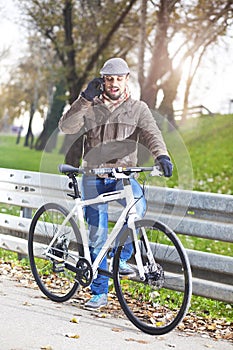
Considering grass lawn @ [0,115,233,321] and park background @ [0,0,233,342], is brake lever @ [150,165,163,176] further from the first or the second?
park background @ [0,0,233,342]

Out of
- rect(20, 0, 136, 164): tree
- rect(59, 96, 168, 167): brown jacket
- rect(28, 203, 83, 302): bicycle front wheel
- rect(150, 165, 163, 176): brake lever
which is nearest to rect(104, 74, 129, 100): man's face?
rect(59, 96, 168, 167): brown jacket

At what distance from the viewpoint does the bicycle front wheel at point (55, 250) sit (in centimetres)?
668

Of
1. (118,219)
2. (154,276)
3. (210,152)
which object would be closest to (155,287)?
(154,276)

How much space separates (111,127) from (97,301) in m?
1.50

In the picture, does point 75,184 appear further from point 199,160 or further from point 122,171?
point 199,160

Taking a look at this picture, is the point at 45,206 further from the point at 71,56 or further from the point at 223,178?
the point at 71,56

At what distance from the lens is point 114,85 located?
619 cm

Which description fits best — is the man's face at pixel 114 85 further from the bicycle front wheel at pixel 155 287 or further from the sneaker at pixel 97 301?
the sneaker at pixel 97 301

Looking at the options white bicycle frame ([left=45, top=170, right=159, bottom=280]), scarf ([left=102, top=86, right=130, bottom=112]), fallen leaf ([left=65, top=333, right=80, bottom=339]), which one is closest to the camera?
fallen leaf ([left=65, top=333, right=80, bottom=339])

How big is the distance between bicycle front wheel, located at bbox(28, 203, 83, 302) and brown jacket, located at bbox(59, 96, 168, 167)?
2.40ft

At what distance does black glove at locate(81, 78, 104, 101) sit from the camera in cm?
620

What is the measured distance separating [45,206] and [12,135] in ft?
157

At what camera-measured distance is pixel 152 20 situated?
2530cm

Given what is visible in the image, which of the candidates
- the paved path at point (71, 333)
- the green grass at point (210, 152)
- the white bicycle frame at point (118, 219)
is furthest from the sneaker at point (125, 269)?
the green grass at point (210, 152)
